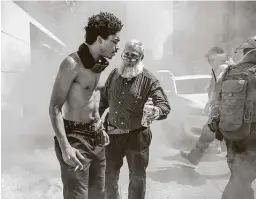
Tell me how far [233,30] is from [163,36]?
1.36m

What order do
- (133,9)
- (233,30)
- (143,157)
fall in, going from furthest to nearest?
(233,30)
(133,9)
(143,157)

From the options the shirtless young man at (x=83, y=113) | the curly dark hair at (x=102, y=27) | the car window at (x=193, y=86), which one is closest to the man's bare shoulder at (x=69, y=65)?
the shirtless young man at (x=83, y=113)

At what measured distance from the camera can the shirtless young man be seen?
1896 millimetres

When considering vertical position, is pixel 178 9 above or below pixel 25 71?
above

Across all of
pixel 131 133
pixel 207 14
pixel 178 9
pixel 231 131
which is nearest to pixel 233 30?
pixel 207 14

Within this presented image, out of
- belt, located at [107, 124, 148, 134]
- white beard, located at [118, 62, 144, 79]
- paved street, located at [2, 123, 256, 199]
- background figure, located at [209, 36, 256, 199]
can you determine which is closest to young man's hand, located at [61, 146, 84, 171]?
belt, located at [107, 124, 148, 134]

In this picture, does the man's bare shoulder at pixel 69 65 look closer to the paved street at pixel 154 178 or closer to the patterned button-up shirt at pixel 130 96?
the patterned button-up shirt at pixel 130 96

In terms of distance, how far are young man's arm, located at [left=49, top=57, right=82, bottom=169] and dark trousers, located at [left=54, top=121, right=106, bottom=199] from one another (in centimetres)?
10

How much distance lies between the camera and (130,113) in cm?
246

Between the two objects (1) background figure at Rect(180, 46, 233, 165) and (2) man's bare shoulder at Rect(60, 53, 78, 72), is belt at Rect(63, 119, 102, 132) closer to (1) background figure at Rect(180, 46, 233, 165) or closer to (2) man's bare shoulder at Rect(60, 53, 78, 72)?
(2) man's bare shoulder at Rect(60, 53, 78, 72)

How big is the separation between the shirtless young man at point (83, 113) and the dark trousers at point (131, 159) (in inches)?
13.9

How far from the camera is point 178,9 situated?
11.7 feet

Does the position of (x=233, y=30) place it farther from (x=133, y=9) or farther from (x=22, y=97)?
(x=22, y=97)

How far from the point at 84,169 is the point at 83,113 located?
1.14ft
